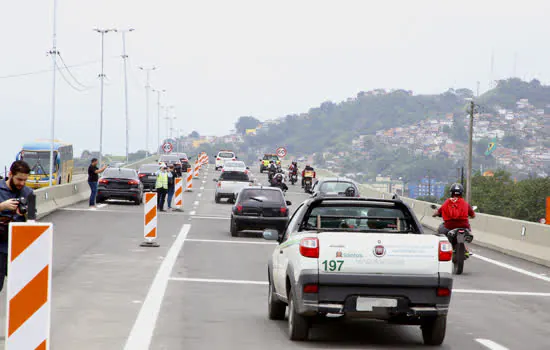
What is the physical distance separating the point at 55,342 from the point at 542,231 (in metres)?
15.0

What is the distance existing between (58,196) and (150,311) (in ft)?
88.3

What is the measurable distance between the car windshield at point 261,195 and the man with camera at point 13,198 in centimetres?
1788

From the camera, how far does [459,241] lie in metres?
18.6

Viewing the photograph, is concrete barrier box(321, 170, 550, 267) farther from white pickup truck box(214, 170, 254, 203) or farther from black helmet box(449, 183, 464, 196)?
white pickup truck box(214, 170, 254, 203)

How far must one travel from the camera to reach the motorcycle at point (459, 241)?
1847cm

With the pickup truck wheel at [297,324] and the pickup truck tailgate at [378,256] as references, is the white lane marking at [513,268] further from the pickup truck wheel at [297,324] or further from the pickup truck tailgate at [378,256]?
the pickup truck tailgate at [378,256]

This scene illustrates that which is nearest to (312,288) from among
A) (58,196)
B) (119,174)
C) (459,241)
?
(459,241)

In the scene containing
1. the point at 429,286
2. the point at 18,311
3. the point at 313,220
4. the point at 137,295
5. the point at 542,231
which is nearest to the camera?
the point at 18,311

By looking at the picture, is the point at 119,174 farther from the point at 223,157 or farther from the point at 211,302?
the point at 223,157

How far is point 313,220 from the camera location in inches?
456

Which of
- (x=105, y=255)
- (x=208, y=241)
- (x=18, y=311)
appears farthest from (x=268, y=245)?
(x=18, y=311)

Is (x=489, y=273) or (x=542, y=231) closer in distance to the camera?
(x=489, y=273)

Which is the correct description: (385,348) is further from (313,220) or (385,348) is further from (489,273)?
(489,273)

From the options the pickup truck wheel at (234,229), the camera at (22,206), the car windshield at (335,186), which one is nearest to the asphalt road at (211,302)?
the camera at (22,206)
